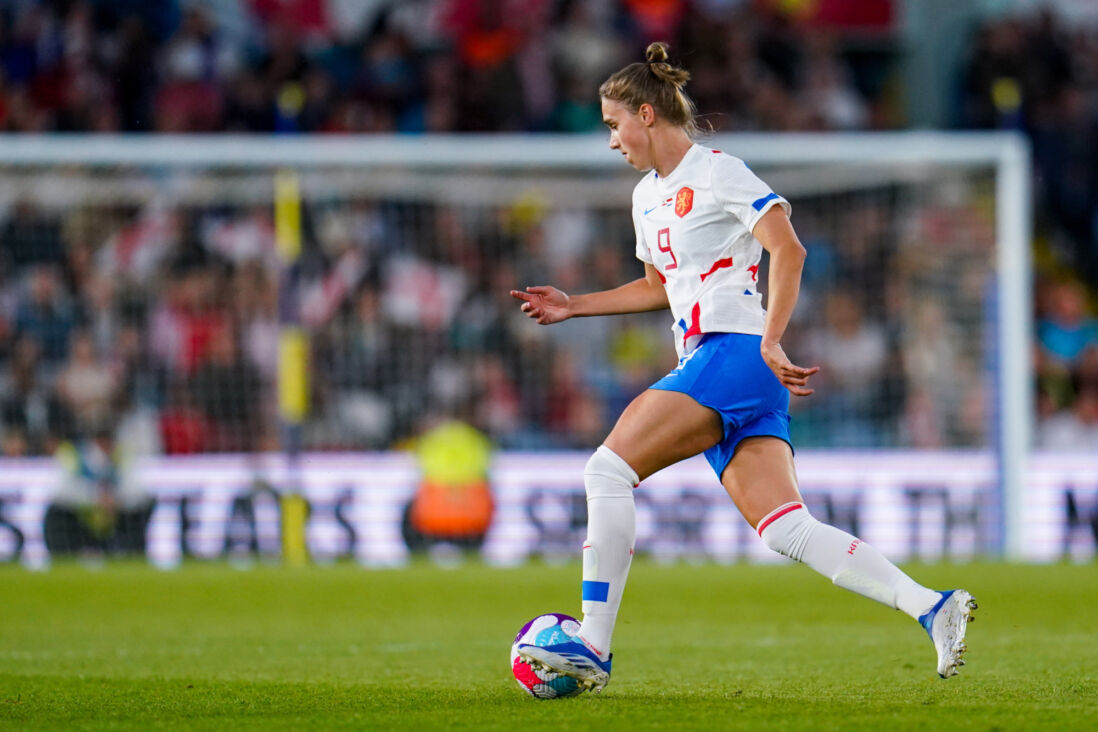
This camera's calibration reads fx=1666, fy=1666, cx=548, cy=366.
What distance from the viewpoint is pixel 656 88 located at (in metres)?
5.29

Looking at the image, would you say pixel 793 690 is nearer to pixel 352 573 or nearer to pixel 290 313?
pixel 352 573

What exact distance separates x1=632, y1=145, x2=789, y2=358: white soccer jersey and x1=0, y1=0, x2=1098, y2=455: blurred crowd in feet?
30.0

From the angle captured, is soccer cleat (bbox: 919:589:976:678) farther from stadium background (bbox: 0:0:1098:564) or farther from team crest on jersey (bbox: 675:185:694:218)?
stadium background (bbox: 0:0:1098:564)

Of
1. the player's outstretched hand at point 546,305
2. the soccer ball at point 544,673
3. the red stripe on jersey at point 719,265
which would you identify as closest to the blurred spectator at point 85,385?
the player's outstretched hand at point 546,305

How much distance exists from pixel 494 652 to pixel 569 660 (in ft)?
7.00

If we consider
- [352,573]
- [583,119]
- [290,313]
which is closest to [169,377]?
[290,313]

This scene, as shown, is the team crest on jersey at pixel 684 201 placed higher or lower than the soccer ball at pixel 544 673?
higher

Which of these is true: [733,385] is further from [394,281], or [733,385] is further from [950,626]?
[394,281]

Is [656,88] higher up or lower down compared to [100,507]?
higher up

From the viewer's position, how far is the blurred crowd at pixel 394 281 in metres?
14.9

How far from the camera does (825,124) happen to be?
18.6 metres

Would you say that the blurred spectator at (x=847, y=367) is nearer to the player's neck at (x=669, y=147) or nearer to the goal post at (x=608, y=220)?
the goal post at (x=608, y=220)

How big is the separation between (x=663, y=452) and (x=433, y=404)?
34.2 feet

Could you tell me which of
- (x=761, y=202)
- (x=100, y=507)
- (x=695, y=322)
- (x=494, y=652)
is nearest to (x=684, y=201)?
(x=761, y=202)
